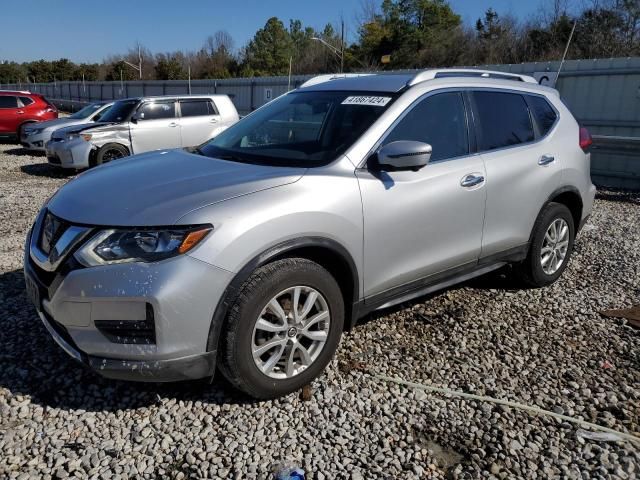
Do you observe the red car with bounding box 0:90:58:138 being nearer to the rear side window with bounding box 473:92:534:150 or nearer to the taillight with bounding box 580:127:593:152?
the rear side window with bounding box 473:92:534:150

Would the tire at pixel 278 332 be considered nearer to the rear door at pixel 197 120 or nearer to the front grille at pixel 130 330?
the front grille at pixel 130 330

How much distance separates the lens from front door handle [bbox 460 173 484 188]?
139 inches

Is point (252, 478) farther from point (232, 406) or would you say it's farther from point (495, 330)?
point (495, 330)

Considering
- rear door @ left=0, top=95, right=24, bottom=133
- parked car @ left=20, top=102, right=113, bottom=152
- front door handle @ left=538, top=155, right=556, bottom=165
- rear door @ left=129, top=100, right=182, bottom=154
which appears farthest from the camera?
rear door @ left=0, top=95, right=24, bottom=133

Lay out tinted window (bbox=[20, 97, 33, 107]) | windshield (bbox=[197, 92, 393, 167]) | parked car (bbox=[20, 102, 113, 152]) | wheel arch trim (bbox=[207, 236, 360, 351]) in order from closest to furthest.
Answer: wheel arch trim (bbox=[207, 236, 360, 351]) → windshield (bbox=[197, 92, 393, 167]) → parked car (bbox=[20, 102, 113, 152]) → tinted window (bbox=[20, 97, 33, 107])

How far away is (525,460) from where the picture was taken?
98.4 inches

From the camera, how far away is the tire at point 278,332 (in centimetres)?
257

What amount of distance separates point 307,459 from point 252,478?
28 cm

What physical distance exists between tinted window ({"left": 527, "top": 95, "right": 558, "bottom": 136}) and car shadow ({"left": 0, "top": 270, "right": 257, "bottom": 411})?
3.28 m

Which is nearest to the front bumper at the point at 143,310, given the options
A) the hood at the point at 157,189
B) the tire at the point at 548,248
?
the hood at the point at 157,189

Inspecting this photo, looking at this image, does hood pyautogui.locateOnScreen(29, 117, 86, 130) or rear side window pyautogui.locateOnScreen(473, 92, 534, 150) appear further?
hood pyautogui.locateOnScreen(29, 117, 86, 130)

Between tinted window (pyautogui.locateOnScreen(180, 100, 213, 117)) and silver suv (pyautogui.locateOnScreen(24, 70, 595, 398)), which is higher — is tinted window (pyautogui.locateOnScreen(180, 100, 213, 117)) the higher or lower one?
the higher one

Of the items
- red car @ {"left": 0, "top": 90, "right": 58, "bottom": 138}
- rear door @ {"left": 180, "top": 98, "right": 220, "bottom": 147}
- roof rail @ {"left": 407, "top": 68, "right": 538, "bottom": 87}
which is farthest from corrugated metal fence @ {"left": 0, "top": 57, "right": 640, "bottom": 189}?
red car @ {"left": 0, "top": 90, "right": 58, "bottom": 138}

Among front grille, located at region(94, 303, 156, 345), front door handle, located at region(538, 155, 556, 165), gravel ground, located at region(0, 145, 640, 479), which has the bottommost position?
gravel ground, located at region(0, 145, 640, 479)
